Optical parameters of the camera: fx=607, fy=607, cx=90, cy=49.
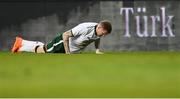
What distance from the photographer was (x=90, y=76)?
8.18 ft

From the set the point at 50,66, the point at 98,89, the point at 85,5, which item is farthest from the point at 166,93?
the point at 85,5

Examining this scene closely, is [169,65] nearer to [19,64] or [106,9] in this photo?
[19,64]

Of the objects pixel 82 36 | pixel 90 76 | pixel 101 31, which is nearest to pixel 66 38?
pixel 82 36

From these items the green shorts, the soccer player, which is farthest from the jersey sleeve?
the green shorts

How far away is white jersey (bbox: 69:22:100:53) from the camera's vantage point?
20.5 feet

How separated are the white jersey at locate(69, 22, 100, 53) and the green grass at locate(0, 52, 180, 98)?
3.58 m

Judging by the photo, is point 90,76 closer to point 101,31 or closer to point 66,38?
point 101,31

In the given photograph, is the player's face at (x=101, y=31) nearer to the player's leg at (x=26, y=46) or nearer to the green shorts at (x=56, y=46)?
the green shorts at (x=56, y=46)

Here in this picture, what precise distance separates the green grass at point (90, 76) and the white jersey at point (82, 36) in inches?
141

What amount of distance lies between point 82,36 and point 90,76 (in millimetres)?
3934

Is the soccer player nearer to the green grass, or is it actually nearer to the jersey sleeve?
the jersey sleeve

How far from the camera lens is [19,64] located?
8.32ft

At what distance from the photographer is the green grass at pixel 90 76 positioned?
2453mm

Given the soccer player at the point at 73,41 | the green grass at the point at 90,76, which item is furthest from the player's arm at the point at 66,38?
the green grass at the point at 90,76
